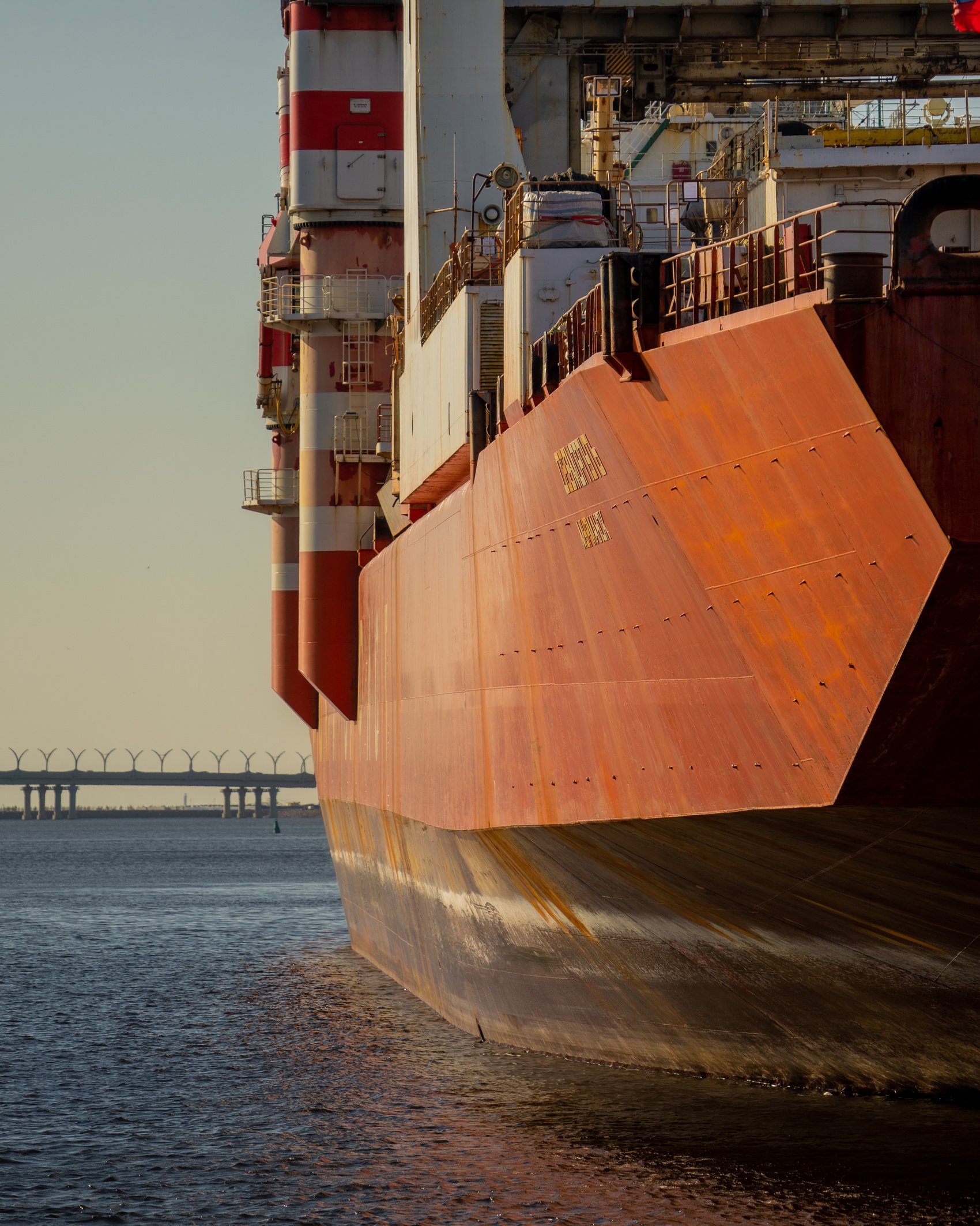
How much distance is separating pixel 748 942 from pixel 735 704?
2907 millimetres

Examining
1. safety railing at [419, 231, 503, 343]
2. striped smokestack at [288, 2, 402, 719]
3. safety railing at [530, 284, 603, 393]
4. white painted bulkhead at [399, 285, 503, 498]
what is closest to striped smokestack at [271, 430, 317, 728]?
striped smokestack at [288, 2, 402, 719]

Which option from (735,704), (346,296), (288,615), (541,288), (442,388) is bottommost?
(735,704)

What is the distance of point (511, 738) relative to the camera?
15.7 metres

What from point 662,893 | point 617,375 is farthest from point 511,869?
point 617,375

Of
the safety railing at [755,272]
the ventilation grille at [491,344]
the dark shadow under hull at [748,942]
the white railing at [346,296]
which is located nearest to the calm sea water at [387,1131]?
the dark shadow under hull at [748,942]

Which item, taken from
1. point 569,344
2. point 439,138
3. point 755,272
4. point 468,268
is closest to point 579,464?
point 569,344

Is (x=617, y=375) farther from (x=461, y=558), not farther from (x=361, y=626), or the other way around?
(x=361, y=626)

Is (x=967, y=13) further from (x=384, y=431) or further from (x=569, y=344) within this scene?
(x=384, y=431)

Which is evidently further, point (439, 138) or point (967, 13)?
point (439, 138)

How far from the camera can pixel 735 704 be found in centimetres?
1112

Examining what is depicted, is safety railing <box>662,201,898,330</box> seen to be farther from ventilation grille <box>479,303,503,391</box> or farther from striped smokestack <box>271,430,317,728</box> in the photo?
striped smokestack <box>271,430,317,728</box>

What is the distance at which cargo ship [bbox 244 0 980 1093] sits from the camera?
9.74 m

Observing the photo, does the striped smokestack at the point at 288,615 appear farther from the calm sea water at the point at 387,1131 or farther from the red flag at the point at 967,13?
the red flag at the point at 967,13

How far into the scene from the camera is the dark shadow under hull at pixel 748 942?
11.3 meters
